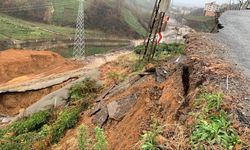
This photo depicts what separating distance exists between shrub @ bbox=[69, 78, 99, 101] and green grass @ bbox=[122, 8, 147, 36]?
7117 centimetres

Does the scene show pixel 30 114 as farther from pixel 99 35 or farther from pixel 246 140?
pixel 99 35

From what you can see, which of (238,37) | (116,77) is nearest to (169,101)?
(238,37)

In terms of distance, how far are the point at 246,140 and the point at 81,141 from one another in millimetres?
3474

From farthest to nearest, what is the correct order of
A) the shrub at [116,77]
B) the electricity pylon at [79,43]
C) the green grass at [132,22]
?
the green grass at [132,22] < the electricity pylon at [79,43] < the shrub at [116,77]

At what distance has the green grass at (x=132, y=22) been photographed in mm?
91312

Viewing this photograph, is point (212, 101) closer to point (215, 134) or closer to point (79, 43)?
point (215, 134)

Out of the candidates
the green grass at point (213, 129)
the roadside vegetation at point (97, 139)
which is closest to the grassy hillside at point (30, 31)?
the roadside vegetation at point (97, 139)

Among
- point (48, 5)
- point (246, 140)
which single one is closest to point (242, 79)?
point (246, 140)

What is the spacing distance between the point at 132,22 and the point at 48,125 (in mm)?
79009

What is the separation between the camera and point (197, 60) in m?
11.3

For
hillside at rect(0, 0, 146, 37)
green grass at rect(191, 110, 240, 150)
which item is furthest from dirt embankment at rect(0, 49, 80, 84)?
hillside at rect(0, 0, 146, 37)

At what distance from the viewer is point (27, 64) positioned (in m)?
39.0

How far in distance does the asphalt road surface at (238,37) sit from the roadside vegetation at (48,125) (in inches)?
236

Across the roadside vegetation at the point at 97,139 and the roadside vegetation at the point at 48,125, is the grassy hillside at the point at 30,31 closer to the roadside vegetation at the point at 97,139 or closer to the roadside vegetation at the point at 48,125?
the roadside vegetation at the point at 48,125
